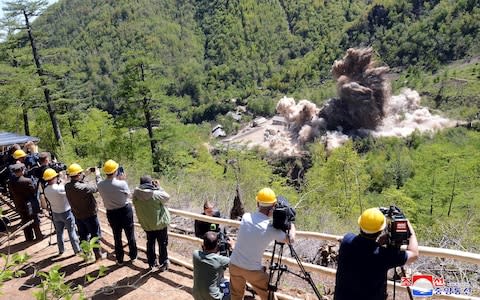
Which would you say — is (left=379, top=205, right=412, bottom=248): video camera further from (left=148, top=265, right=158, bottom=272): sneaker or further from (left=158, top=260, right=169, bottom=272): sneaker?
(left=148, top=265, right=158, bottom=272): sneaker

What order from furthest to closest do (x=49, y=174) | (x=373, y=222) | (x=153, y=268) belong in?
(x=49, y=174) → (x=153, y=268) → (x=373, y=222)

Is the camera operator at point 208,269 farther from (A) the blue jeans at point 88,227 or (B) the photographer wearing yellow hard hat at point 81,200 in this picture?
(A) the blue jeans at point 88,227

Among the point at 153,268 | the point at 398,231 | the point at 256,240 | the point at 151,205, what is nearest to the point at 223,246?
the point at 256,240

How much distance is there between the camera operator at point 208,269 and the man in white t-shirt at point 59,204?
330 cm

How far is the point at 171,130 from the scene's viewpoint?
24.0 m

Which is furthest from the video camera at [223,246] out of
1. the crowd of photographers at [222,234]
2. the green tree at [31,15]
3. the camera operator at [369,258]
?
the green tree at [31,15]

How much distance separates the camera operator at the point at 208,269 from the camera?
4.52 m

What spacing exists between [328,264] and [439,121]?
51.1m

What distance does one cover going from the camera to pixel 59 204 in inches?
269

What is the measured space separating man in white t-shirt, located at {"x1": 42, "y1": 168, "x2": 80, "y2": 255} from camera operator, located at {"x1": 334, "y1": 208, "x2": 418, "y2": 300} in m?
4.98

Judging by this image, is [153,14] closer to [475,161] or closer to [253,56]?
[253,56]

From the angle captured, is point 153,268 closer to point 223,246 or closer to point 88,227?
point 88,227

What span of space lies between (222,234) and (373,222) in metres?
2.59

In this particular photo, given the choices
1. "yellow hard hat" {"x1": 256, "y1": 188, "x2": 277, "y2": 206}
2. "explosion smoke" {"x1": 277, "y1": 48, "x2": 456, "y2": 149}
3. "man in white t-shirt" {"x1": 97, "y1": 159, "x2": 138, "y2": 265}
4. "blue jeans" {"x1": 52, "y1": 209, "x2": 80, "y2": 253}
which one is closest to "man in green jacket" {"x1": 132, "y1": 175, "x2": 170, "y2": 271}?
"man in white t-shirt" {"x1": 97, "y1": 159, "x2": 138, "y2": 265}
